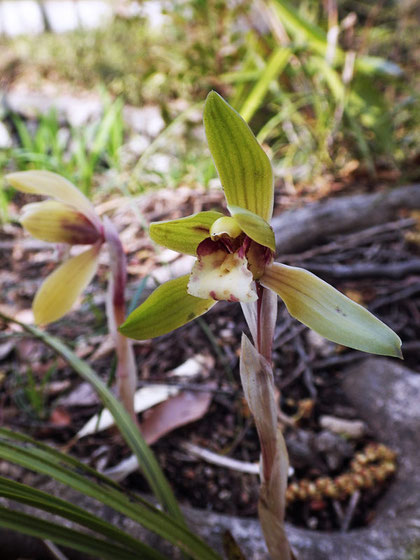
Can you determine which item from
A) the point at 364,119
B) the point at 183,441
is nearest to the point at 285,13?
the point at 364,119

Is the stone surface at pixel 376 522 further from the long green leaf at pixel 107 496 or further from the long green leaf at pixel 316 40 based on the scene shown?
the long green leaf at pixel 316 40

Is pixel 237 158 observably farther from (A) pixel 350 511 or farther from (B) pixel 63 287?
(A) pixel 350 511

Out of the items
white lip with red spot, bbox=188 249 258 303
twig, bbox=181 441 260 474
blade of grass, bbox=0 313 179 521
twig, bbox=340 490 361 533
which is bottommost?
twig, bbox=340 490 361 533

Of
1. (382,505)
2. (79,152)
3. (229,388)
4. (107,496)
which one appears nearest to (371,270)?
(229,388)

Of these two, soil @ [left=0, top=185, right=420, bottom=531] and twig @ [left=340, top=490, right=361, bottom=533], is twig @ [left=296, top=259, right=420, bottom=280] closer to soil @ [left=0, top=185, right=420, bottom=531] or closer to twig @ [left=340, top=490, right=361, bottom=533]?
soil @ [left=0, top=185, right=420, bottom=531]

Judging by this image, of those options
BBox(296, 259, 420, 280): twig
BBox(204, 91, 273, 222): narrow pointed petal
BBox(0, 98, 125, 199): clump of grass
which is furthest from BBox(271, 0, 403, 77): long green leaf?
BBox(204, 91, 273, 222): narrow pointed petal

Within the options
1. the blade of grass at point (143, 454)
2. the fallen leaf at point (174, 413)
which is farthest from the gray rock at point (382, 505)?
the fallen leaf at point (174, 413)

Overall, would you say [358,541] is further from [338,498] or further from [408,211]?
[408,211]
